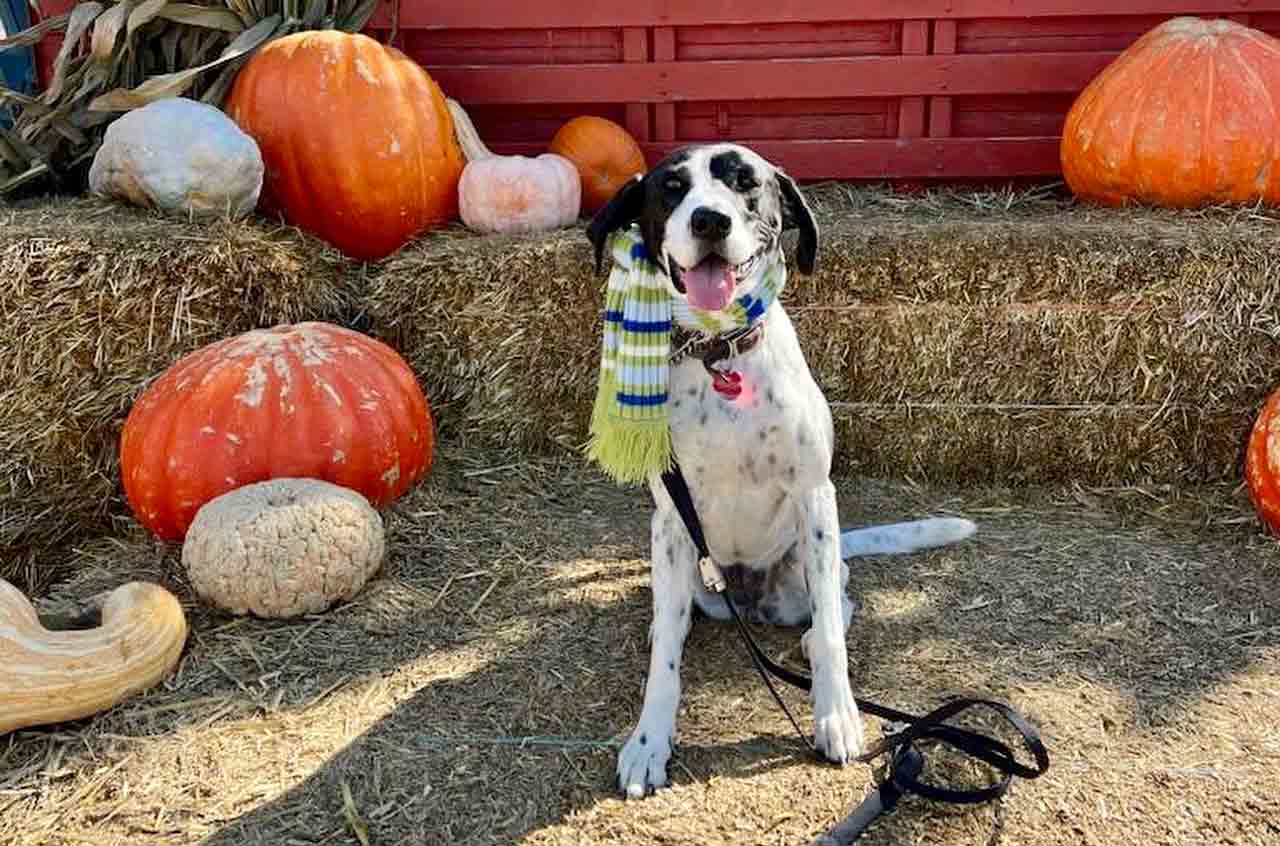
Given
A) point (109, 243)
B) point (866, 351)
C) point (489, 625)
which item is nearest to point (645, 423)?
point (489, 625)

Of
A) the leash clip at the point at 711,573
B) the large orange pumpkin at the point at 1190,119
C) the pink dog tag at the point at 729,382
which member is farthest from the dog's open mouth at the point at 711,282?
the large orange pumpkin at the point at 1190,119

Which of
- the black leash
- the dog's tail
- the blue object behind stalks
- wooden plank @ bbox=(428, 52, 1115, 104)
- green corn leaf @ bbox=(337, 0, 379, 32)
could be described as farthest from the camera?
the blue object behind stalks

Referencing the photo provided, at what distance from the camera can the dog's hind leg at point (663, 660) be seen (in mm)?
2869

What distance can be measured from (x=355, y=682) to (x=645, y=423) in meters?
1.14

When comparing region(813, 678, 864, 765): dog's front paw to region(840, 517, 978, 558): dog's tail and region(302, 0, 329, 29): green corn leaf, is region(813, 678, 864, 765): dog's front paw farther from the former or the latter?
region(302, 0, 329, 29): green corn leaf

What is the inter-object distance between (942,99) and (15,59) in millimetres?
4897

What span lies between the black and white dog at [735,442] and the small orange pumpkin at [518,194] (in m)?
1.96

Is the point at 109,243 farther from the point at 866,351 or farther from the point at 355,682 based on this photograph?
the point at 866,351

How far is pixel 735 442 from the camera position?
313 centimetres

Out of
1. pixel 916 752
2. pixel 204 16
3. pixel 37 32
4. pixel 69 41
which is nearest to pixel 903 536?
pixel 916 752

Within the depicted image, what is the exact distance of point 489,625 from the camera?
12.1ft

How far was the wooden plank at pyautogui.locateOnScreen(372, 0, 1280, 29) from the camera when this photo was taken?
5402 millimetres

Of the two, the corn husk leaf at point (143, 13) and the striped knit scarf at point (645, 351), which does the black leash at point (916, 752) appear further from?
the corn husk leaf at point (143, 13)

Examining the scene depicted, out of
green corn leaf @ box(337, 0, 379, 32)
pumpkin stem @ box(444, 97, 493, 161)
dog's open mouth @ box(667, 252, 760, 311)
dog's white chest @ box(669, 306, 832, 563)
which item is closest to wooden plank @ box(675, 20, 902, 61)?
pumpkin stem @ box(444, 97, 493, 161)
